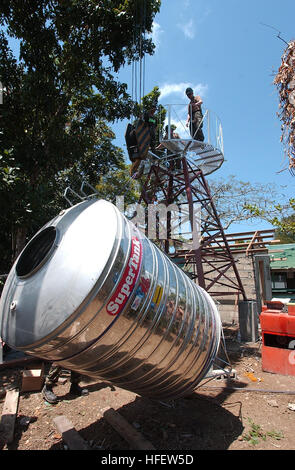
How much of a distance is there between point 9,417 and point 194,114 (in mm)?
8099

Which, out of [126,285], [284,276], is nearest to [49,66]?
[126,285]

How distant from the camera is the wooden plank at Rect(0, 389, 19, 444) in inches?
144

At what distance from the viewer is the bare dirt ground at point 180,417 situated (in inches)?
137

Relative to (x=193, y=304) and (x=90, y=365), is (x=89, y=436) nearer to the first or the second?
(x=90, y=365)

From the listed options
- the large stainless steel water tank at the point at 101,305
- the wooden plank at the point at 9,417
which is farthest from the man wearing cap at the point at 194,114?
the wooden plank at the point at 9,417

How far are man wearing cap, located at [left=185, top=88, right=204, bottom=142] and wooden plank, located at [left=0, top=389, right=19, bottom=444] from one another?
24.1 ft

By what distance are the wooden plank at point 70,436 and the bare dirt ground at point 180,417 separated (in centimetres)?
15

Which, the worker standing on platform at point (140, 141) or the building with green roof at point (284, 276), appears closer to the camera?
the worker standing on platform at point (140, 141)

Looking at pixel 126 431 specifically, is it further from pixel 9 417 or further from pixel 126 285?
pixel 126 285

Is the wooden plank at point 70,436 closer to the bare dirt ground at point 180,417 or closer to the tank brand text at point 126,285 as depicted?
the bare dirt ground at point 180,417

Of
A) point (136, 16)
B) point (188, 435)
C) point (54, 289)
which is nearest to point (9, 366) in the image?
point (188, 435)

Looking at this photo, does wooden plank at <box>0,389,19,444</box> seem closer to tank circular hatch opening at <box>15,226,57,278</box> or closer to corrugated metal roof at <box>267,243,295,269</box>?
tank circular hatch opening at <box>15,226,57,278</box>

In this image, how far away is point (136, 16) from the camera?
29.7 feet
